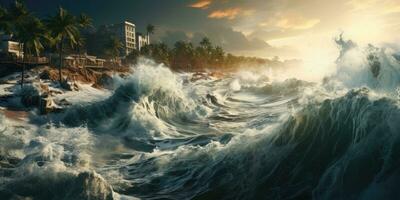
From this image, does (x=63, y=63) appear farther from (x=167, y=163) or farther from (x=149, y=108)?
(x=167, y=163)

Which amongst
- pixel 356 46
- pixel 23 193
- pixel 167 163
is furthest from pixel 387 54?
pixel 23 193

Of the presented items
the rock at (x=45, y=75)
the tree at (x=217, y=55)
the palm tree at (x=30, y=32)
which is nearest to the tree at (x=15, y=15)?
the palm tree at (x=30, y=32)

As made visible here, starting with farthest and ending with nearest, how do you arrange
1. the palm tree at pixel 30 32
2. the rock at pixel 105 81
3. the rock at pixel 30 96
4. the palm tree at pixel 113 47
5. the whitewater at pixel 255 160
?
1. the palm tree at pixel 113 47
2. the palm tree at pixel 30 32
3. the rock at pixel 105 81
4. the rock at pixel 30 96
5. the whitewater at pixel 255 160

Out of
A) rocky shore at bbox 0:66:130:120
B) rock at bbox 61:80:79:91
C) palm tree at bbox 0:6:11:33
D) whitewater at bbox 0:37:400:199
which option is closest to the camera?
whitewater at bbox 0:37:400:199

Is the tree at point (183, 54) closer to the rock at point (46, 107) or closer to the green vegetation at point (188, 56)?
the green vegetation at point (188, 56)

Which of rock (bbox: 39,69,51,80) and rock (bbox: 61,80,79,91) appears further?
rock (bbox: 39,69,51,80)

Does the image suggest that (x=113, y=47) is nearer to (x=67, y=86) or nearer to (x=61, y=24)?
(x=61, y=24)

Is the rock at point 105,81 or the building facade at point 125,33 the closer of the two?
the rock at point 105,81

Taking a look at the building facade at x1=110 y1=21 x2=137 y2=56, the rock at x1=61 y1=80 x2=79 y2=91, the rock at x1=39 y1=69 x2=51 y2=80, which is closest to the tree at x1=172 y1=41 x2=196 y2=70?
the building facade at x1=110 y1=21 x2=137 y2=56

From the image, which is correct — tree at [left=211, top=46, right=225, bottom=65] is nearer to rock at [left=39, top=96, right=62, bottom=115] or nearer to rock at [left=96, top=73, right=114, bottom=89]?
rock at [left=96, top=73, right=114, bottom=89]

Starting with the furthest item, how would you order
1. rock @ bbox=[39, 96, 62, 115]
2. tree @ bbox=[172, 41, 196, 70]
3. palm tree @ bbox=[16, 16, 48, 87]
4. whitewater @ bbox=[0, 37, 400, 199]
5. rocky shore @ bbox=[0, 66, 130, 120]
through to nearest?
tree @ bbox=[172, 41, 196, 70] < palm tree @ bbox=[16, 16, 48, 87] < rocky shore @ bbox=[0, 66, 130, 120] < rock @ bbox=[39, 96, 62, 115] < whitewater @ bbox=[0, 37, 400, 199]

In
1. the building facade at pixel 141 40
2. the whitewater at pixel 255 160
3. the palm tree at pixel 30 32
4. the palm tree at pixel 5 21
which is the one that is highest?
the building facade at pixel 141 40
